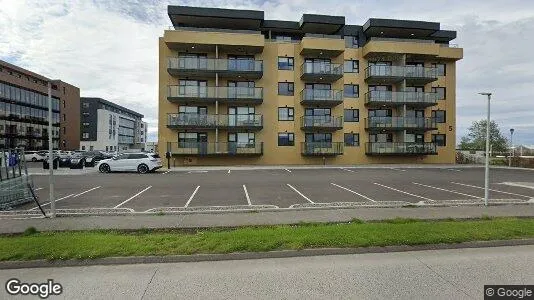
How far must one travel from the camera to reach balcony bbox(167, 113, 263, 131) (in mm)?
28642

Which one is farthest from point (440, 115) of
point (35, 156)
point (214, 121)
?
point (35, 156)

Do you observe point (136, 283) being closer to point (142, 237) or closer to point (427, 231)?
point (142, 237)

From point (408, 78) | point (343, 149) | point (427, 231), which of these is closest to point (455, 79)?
point (408, 78)

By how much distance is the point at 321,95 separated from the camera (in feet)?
101

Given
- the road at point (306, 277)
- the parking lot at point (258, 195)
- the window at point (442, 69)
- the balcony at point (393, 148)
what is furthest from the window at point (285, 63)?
the road at point (306, 277)

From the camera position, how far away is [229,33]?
2936 cm

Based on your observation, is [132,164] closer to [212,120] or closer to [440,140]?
[212,120]

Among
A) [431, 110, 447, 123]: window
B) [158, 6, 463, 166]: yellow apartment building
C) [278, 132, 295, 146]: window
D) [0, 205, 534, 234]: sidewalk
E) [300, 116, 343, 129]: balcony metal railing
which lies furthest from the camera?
[431, 110, 447, 123]: window

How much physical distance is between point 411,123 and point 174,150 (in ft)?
82.2

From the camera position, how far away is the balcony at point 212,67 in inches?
1109

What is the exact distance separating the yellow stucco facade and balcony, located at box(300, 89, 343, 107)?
107 cm

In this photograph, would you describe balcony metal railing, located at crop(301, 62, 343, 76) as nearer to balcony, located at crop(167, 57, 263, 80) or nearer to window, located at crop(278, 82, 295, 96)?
window, located at crop(278, 82, 295, 96)

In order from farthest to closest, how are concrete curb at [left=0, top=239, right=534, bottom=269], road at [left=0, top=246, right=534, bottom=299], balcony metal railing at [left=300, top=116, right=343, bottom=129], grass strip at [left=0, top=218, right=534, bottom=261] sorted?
balcony metal railing at [left=300, top=116, right=343, bottom=129]
grass strip at [left=0, top=218, right=534, bottom=261]
concrete curb at [left=0, top=239, right=534, bottom=269]
road at [left=0, top=246, right=534, bottom=299]

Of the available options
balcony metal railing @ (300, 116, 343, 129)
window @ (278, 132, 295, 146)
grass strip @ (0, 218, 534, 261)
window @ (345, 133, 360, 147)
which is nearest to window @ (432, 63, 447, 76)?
window @ (345, 133, 360, 147)
